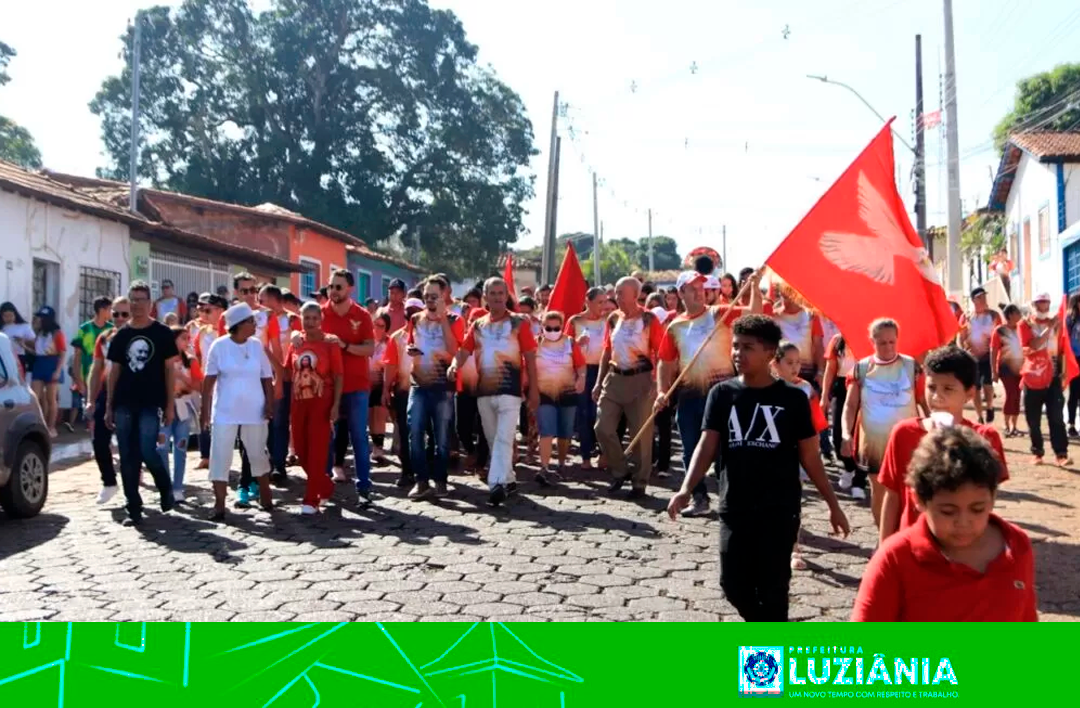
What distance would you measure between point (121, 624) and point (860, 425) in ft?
16.9

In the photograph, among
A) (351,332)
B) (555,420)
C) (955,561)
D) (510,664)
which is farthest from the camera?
(555,420)

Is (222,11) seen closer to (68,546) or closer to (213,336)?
(213,336)

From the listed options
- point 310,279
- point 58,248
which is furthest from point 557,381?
point 310,279

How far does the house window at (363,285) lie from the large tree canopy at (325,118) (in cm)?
486

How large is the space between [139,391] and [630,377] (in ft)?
12.8

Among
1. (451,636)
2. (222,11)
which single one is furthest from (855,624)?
(222,11)

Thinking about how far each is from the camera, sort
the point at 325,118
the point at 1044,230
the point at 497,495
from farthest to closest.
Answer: the point at 325,118, the point at 1044,230, the point at 497,495

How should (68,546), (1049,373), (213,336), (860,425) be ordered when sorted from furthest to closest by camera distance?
(1049,373)
(213,336)
(68,546)
(860,425)

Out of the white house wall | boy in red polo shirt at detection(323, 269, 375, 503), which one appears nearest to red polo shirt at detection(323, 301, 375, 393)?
boy in red polo shirt at detection(323, 269, 375, 503)

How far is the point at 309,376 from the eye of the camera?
352 inches

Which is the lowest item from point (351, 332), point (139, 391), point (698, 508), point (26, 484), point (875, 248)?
point (698, 508)

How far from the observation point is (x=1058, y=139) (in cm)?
2720

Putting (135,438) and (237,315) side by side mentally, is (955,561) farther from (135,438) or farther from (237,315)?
(135,438)

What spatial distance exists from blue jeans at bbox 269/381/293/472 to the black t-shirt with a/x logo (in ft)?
20.6
